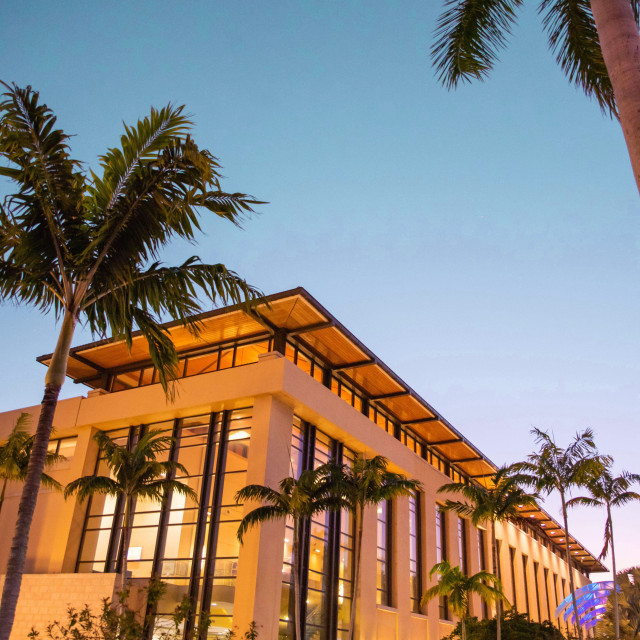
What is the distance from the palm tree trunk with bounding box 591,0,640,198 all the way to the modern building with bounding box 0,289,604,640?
1311 centimetres

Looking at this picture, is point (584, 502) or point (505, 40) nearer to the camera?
point (505, 40)

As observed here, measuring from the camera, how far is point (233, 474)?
72.5 ft

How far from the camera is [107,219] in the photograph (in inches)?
374

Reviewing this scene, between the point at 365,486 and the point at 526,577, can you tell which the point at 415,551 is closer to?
the point at 365,486

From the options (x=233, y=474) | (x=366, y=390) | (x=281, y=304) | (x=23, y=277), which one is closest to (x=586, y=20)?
(x=23, y=277)

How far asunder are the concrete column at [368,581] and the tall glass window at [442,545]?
843 centimetres

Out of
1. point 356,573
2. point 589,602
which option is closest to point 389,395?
point 356,573

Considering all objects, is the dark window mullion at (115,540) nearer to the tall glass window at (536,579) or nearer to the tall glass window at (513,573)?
the tall glass window at (513,573)

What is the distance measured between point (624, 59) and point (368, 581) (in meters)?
23.8

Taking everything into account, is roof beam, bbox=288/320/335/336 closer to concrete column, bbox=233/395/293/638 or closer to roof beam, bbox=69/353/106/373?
concrete column, bbox=233/395/293/638

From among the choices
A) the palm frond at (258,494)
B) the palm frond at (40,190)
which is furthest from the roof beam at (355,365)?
the palm frond at (40,190)

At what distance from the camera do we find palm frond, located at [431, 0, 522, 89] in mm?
8859

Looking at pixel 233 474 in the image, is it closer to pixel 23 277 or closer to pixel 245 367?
pixel 245 367

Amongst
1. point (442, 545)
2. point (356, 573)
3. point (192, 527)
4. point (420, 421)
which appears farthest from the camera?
point (442, 545)
